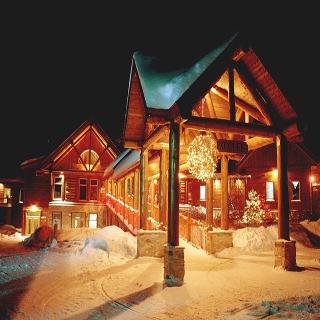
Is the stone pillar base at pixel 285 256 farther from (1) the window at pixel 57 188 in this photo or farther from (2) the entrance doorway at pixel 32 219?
(2) the entrance doorway at pixel 32 219

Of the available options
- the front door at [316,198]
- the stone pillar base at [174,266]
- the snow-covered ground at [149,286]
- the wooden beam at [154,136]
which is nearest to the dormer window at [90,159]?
the front door at [316,198]

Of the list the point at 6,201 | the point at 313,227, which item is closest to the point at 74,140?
the point at 6,201

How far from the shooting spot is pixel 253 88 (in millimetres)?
10422

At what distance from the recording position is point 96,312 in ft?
22.1

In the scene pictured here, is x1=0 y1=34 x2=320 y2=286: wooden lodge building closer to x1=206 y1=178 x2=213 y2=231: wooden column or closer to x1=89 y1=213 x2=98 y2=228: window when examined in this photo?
x1=206 y1=178 x2=213 y2=231: wooden column

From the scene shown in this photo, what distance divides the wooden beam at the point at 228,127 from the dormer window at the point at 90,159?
1133 inches

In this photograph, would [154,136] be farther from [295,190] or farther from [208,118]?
[295,190]

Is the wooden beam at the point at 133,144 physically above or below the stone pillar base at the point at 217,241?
above

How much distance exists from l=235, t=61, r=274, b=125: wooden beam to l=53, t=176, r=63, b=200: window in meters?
30.3

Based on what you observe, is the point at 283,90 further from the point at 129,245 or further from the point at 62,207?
the point at 62,207

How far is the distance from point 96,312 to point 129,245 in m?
6.69

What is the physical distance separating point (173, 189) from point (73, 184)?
30093mm

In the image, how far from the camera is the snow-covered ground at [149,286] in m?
6.38

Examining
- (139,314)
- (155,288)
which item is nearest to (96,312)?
(139,314)
